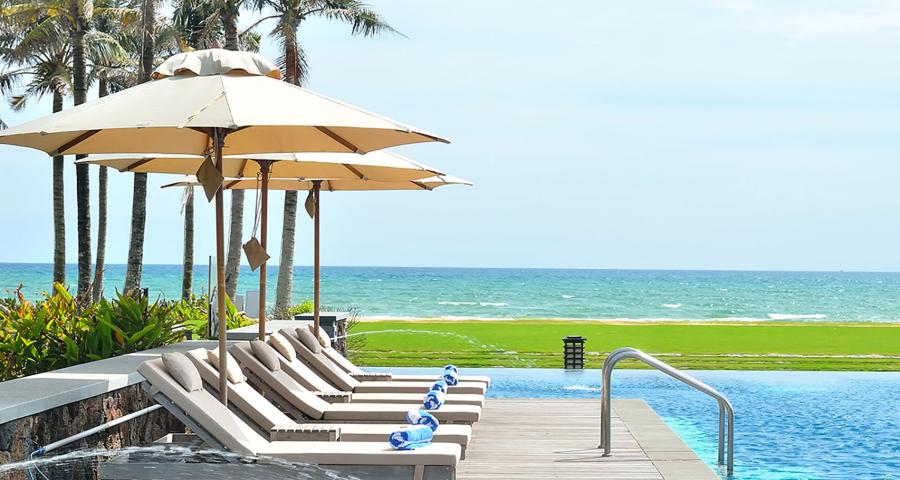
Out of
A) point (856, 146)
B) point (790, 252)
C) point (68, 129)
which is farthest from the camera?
point (790, 252)

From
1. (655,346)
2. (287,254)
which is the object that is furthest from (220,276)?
(655,346)

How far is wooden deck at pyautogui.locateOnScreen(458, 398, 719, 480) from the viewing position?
758 centimetres

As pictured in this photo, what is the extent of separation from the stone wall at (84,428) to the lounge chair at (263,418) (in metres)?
0.54

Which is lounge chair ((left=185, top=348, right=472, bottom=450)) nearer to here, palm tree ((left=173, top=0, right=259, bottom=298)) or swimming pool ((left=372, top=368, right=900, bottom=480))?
swimming pool ((left=372, top=368, right=900, bottom=480))

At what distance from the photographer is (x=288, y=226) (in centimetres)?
2298

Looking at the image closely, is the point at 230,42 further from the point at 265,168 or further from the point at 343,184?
the point at 265,168

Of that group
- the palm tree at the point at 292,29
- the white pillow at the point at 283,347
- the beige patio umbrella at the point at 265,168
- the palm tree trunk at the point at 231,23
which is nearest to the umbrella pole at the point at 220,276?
the beige patio umbrella at the point at 265,168

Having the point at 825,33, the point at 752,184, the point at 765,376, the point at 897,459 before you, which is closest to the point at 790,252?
the point at 752,184

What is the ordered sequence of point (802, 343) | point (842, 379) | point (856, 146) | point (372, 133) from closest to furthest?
point (372, 133), point (842, 379), point (802, 343), point (856, 146)

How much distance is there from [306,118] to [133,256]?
1820 cm

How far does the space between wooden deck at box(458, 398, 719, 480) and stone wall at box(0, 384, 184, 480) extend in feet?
6.66

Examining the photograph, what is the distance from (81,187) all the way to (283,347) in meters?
15.9

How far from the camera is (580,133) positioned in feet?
232

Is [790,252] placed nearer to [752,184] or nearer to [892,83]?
[752,184]
